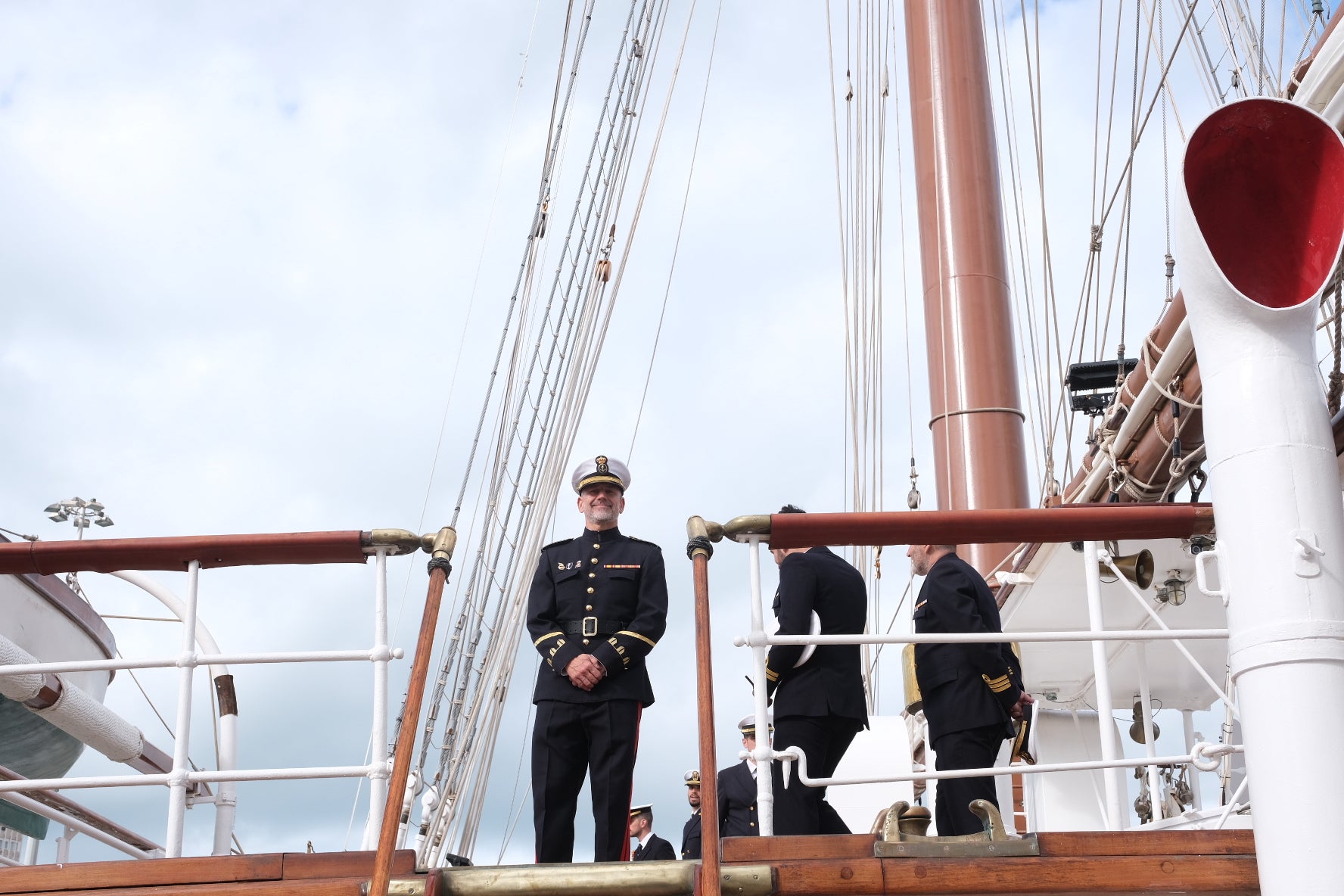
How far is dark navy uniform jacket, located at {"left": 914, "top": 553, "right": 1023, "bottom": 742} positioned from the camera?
4.10 metres

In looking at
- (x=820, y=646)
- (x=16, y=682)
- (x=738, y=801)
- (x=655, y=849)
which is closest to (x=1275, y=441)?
(x=820, y=646)

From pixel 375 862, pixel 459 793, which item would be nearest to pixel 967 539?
pixel 375 862

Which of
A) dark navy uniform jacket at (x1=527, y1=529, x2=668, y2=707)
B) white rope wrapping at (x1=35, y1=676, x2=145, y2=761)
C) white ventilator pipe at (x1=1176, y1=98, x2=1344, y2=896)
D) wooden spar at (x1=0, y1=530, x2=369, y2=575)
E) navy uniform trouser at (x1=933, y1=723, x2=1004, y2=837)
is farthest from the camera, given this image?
white rope wrapping at (x1=35, y1=676, x2=145, y2=761)

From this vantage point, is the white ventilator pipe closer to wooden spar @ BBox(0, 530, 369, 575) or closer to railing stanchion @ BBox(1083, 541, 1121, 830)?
railing stanchion @ BBox(1083, 541, 1121, 830)

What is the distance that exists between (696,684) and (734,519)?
538mm

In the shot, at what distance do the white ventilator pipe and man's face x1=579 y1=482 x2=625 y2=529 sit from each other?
217 centimetres

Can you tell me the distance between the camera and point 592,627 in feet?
14.6

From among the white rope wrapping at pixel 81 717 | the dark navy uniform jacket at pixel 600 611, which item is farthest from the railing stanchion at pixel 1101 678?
the white rope wrapping at pixel 81 717

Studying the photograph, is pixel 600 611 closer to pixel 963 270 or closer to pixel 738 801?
pixel 738 801

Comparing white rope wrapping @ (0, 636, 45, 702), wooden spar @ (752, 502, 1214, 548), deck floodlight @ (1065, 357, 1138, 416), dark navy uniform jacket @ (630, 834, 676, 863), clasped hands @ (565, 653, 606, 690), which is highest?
deck floodlight @ (1065, 357, 1138, 416)

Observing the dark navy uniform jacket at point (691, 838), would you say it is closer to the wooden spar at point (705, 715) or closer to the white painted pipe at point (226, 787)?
the white painted pipe at point (226, 787)

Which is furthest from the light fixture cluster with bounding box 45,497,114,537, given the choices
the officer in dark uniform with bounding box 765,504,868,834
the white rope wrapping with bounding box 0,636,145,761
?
the officer in dark uniform with bounding box 765,504,868,834

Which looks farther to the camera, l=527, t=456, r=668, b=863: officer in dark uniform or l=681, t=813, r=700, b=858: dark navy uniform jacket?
l=681, t=813, r=700, b=858: dark navy uniform jacket

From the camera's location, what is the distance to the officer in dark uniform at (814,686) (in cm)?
409
